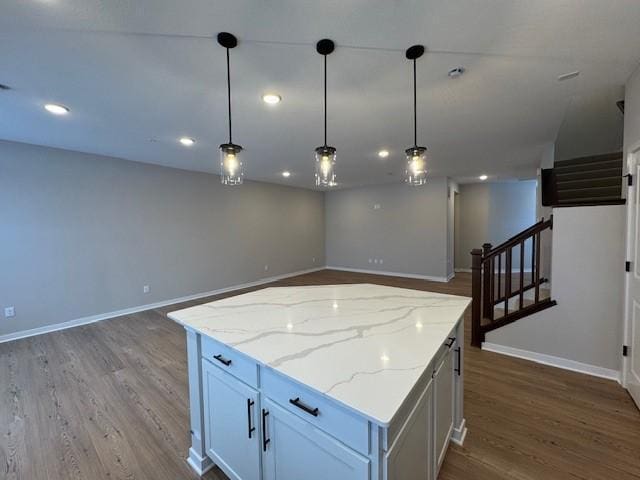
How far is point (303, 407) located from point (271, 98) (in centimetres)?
234

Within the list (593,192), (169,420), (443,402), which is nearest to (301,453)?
(443,402)

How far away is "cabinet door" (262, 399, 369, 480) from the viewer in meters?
0.90

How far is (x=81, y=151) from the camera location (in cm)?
386

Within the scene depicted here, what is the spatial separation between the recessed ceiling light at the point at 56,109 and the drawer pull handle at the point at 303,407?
3234 mm

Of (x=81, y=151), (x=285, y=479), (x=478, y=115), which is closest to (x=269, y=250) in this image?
(x=81, y=151)

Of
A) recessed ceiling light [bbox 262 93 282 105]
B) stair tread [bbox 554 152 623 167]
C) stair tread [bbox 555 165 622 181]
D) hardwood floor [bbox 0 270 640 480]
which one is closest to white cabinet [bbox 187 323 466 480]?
A: hardwood floor [bbox 0 270 640 480]

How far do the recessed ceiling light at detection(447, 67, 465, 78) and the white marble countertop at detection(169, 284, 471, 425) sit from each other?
65.9 inches

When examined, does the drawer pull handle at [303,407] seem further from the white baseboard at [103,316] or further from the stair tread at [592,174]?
the stair tread at [592,174]

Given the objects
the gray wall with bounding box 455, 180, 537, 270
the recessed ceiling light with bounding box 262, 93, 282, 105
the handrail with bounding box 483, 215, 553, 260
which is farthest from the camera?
the gray wall with bounding box 455, 180, 537, 270

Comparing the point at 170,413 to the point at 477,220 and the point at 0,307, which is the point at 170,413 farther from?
the point at 477,220

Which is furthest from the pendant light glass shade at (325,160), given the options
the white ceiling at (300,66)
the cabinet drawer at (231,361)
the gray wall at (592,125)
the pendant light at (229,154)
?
the gray wall at (592,125)

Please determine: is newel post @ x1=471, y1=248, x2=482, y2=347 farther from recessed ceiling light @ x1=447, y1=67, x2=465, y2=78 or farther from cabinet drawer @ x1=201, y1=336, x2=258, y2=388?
cabinet drawer @ x1=201, y1=336, x2=258, y2=388

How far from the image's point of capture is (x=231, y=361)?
1.30 m

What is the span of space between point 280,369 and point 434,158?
4.44 meters
